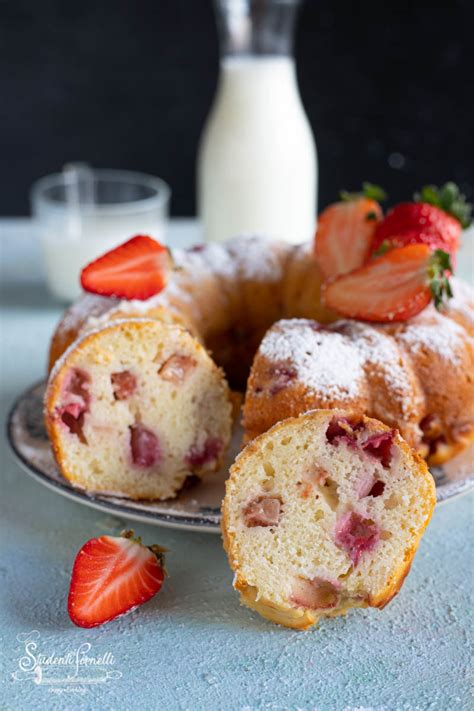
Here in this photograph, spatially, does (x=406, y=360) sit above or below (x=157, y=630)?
above

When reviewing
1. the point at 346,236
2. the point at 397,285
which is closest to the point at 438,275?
the point at 397,285

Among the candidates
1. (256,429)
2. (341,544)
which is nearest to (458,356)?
(256,429)

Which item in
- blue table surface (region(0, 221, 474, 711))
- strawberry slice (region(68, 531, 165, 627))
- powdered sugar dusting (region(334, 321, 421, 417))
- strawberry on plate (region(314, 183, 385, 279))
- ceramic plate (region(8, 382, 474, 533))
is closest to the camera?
blue table surface (region(0, 221, 474, 711))

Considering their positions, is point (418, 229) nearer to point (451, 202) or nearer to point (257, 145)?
point (451, 202)

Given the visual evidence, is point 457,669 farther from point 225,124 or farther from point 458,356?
point 225,124

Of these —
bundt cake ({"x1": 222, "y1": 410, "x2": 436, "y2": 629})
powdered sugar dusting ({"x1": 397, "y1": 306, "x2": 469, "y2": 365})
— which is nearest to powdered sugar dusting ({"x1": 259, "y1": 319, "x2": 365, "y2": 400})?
powdered sugar dusting ({"x1": 397, "y1": 306, "x2": 469, "y2": 365})

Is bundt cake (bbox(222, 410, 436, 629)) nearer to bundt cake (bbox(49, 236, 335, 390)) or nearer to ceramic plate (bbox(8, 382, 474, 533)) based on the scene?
ceramic plate (bbox(8, 382, 474, 533))
